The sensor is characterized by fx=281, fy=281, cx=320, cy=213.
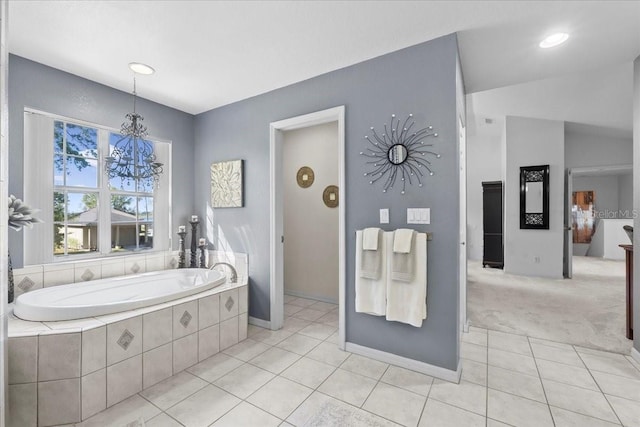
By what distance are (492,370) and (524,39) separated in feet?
8.33

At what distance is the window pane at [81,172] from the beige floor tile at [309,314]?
104 inches

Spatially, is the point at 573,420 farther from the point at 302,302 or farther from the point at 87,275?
the point at 87,275

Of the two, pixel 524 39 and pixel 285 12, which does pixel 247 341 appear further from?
pixel 524 39

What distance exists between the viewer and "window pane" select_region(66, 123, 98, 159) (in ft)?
8.97

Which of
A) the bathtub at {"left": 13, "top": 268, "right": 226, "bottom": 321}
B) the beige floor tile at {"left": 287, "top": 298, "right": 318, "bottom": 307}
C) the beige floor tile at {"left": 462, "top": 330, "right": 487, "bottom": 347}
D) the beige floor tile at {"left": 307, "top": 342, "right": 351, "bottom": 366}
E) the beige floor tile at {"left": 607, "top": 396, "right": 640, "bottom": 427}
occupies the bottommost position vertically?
the beige floor tile at {"left": 287, "top": 298, "right": 318, "bottom": 307}

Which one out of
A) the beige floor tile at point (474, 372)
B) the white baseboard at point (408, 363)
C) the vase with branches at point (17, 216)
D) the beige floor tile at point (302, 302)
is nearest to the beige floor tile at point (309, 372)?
the white baseboard at point (408, 363)

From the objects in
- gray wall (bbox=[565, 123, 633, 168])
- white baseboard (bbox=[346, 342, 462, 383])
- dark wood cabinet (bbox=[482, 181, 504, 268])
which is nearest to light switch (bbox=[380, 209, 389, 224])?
white baseboard (bbox=[346, 342, 462, 383])

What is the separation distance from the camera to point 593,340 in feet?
8.77

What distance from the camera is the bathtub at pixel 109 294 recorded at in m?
1.83

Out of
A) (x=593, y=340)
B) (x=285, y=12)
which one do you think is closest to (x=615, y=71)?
(x=593, y=340)

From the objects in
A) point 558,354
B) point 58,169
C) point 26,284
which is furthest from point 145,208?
point 558,354

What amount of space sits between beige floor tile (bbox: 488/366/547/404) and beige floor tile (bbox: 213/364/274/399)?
164 centimetres

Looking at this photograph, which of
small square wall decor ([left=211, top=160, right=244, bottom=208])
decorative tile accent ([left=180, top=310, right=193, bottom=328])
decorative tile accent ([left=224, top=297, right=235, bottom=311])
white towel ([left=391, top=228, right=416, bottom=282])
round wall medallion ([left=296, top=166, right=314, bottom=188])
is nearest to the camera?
white towel ([left=391, top=228, right=416, bottom=282])

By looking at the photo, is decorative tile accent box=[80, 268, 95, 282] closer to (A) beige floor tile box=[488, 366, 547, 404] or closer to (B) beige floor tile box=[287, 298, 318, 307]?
(B) beige floor tile box=[287, 298, 318, 307]
